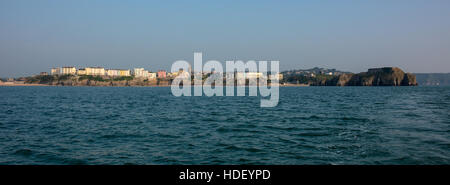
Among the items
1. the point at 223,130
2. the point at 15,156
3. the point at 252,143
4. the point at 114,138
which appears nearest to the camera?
the point at 15,156

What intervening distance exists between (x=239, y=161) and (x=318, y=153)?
4253 mm

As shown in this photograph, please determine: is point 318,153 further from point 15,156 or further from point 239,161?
point 15,156

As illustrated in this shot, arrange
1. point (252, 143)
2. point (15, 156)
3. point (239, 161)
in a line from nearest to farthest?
1. point (239, 161)
2. point (15, 156)
3. point (252, 143)

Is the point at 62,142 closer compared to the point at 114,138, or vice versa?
the point at 62,142

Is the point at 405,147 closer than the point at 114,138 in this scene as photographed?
Yes

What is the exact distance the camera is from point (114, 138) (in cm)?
1830

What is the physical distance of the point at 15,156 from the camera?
1396 centimetres
